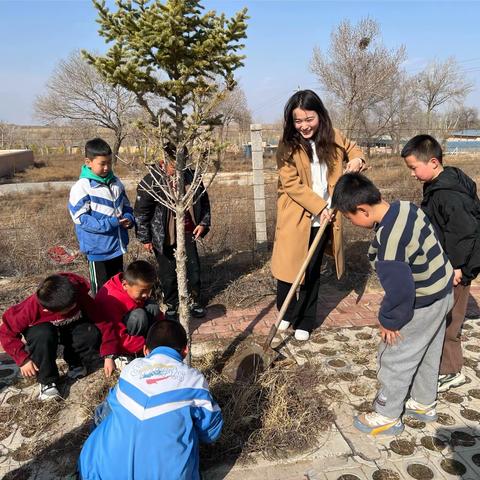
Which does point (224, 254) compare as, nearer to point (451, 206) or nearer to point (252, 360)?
point (252, 360)

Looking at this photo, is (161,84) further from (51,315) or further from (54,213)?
(54,213)

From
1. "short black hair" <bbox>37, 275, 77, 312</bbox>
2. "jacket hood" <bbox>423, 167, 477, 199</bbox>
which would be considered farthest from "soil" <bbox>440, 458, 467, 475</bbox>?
"short black hair" <bbox>37, 275, 77, 312</bbox>

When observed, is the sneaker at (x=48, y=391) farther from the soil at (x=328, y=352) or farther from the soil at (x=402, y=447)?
the soil at (x=402, y=447)

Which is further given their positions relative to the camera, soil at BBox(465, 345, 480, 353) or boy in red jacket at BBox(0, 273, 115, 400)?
soil at BBox(465, 345, 480, 353)

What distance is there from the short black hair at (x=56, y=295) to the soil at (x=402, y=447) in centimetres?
205

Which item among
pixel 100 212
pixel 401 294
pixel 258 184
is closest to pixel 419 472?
pixel 401 294

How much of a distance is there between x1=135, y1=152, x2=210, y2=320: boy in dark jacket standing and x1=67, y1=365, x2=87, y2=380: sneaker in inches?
33.0

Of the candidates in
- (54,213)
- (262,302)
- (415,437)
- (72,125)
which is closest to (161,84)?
(415,437)

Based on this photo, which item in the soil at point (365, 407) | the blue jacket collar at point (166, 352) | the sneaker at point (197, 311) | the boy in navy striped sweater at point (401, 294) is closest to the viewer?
the blue jacket collar at point (166, 352)

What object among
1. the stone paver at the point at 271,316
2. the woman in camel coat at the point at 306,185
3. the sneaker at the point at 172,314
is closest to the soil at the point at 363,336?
the stone paver at the point at 271,316

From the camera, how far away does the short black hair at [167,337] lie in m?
1.82

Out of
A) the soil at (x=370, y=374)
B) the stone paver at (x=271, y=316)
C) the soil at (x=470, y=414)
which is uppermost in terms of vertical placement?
the stone paver at (x=271, y=316)

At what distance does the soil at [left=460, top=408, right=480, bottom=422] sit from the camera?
8.13 feet

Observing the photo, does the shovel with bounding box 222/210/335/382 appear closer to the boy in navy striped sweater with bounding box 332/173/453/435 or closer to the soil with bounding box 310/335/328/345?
the soil with bounding box 310/335/328/345
